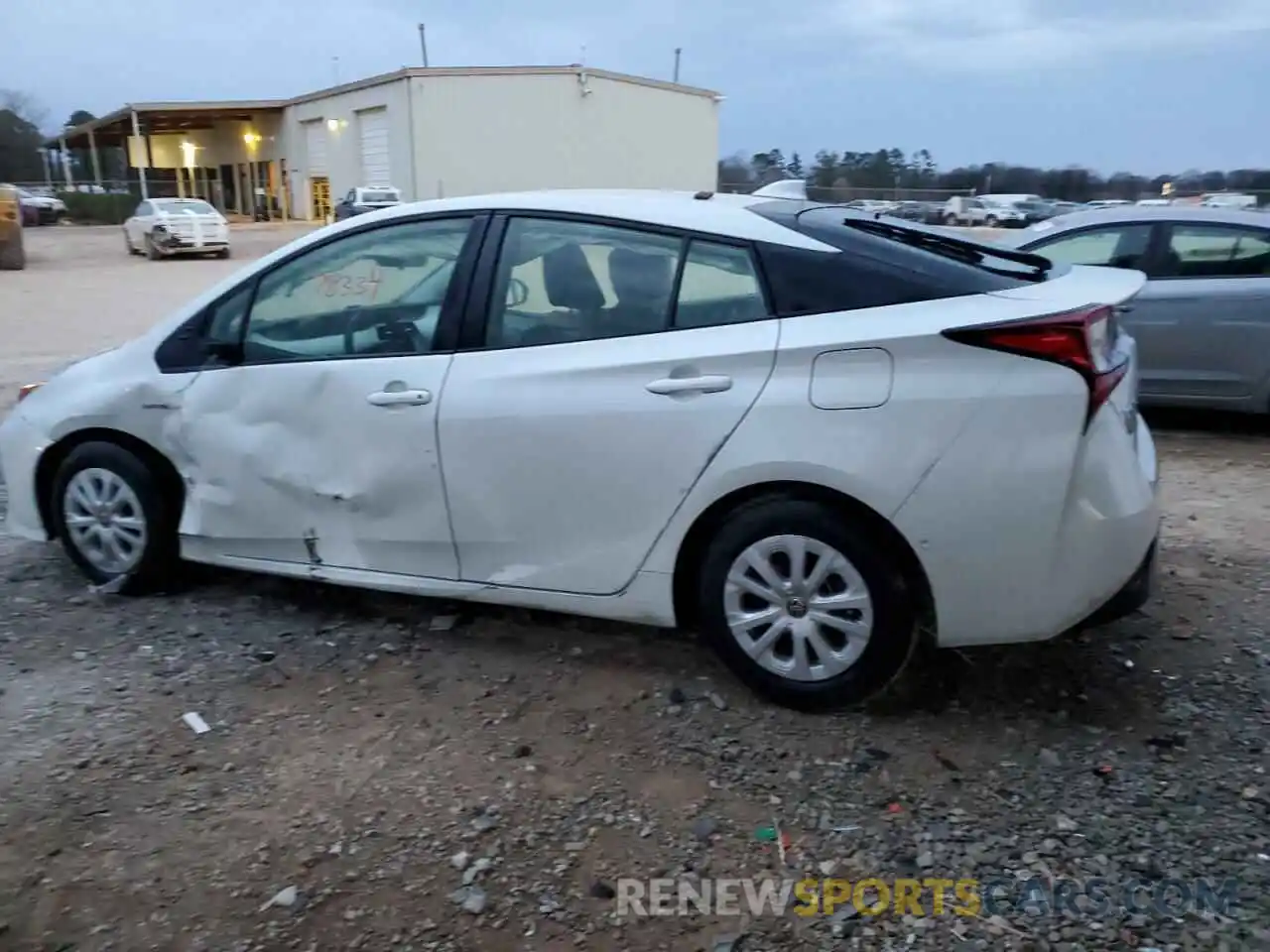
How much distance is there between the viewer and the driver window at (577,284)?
3.54 metres

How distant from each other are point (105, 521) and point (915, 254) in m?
3.26

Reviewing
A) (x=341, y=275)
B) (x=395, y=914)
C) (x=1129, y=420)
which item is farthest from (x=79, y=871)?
(x=1129, y=420)

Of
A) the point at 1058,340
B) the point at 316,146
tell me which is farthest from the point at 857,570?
the point at 316,146

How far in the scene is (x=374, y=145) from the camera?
36969mm

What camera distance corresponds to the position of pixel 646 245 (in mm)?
3586

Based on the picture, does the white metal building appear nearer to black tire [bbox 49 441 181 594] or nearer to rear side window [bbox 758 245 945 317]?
black tire [bbox 49 441 181 594]

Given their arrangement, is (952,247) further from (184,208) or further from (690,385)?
(184,208)

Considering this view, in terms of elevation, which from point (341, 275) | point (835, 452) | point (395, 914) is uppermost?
point (341, 275)

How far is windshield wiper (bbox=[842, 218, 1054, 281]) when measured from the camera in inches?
138

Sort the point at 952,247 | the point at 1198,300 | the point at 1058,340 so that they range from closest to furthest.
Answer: the point at 1058,340 → the point at 952,247 → the point at 1198,300

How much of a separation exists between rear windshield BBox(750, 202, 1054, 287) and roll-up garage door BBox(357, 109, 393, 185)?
113 ft

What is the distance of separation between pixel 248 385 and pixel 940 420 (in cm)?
250

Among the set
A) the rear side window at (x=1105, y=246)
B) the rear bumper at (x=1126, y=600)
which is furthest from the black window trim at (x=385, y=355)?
the rear side window at (x=1105, y=246)

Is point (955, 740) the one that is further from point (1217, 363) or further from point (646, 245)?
point (1217, 363)
